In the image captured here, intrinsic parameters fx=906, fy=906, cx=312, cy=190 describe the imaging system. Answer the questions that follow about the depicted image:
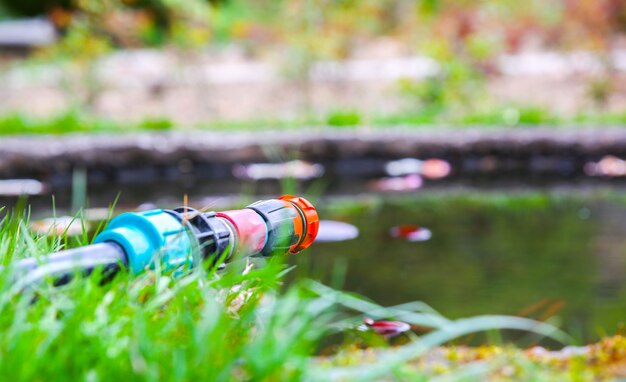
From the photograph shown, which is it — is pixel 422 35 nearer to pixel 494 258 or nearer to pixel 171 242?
pixel 494 258

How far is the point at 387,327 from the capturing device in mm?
1909

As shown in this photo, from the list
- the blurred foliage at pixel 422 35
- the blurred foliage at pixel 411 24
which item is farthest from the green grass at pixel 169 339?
the blurred foliage at pixel 411 24

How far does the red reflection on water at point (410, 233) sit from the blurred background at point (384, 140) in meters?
0.01

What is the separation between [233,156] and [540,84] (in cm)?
498

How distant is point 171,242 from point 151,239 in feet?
0.11

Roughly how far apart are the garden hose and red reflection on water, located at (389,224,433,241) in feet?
4.86

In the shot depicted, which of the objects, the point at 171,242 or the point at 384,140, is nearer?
the point at 171,242

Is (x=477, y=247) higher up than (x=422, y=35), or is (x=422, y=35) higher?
(x=422, y=35)

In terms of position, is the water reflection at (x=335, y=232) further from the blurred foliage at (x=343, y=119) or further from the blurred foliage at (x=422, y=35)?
the blurred foliage at (x=422, y=35)

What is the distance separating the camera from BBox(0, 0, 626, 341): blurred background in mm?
2742

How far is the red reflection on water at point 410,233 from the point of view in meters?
3.18

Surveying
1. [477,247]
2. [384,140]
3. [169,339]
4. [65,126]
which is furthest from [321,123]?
[169,339]

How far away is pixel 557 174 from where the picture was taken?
493 cm

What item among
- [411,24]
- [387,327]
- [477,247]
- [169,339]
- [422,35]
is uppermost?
[411,24]
